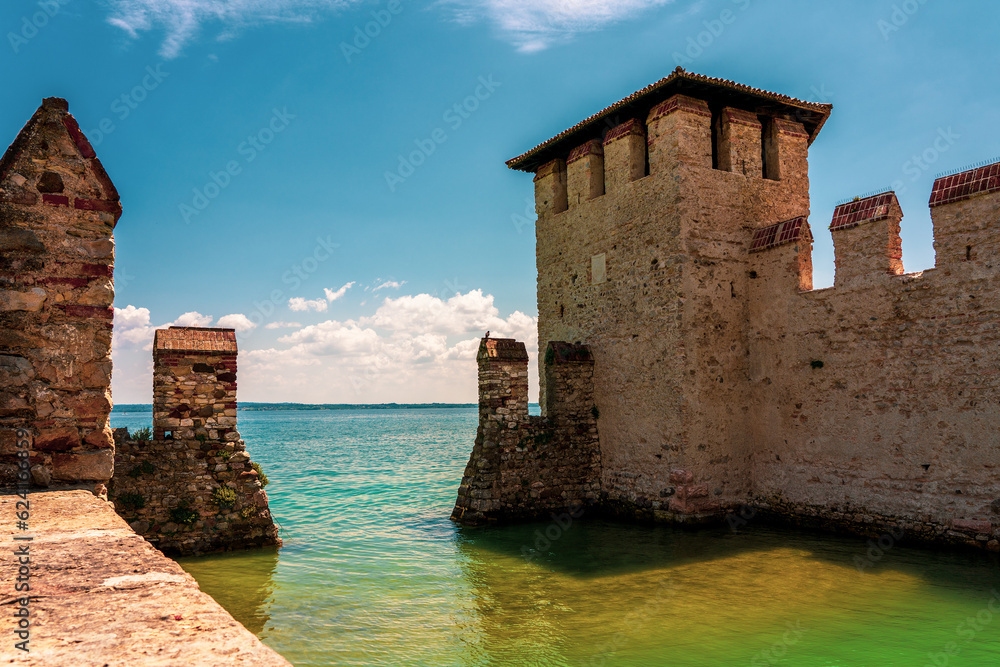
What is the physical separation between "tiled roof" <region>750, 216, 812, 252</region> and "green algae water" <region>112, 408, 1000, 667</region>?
4.97 metres

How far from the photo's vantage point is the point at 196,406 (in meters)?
9.23

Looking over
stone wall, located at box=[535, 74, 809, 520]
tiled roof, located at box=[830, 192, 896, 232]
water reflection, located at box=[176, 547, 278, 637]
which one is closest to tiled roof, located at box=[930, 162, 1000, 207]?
tiled roof, located at box=[830, 192, 896, 232]

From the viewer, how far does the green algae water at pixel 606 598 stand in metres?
6.00

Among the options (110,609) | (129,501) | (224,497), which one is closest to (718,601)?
(110,609)

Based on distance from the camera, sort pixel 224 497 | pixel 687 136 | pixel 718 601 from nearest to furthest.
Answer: pixel 718 601
pixel 224 497
pixel 687 136

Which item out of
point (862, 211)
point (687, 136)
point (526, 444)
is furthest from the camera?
point (526, 444)

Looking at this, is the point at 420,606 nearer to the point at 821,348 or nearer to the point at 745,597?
the point at 745,597

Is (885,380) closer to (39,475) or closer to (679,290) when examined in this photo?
(679,290)

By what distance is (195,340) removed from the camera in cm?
924

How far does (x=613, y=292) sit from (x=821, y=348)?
151 inches

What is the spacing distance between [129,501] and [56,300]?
5427mm

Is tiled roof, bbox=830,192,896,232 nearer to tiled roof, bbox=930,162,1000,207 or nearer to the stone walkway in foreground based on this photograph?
tiled roof, bbox=930,162,1000,207

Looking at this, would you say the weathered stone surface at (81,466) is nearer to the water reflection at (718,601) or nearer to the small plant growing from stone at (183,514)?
the water reflection at (718,601)

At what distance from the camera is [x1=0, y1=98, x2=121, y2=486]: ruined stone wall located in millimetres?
4195
